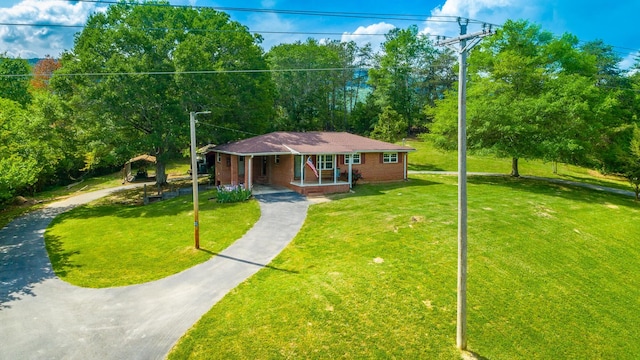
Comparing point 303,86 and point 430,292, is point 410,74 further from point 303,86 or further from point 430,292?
point 430,292

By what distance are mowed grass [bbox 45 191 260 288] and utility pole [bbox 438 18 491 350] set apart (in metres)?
9.50

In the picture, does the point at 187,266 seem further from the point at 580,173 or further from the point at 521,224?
the point at 580,173

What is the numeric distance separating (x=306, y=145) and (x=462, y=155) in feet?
60.8

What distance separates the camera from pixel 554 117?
27.9 meters

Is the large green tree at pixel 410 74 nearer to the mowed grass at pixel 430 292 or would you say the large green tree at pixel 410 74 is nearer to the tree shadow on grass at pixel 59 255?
the mowed grass at pixel 430 292

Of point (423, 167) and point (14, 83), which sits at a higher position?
point (14, 83)

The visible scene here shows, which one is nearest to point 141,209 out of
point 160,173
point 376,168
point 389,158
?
point 160,173

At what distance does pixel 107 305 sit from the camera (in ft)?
35.5

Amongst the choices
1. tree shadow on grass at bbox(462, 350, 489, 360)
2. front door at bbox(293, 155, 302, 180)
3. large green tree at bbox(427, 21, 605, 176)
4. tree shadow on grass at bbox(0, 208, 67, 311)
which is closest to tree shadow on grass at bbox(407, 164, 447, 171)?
large green tree at bbox(427, 21, 605, 176)

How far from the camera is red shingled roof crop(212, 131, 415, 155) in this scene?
24.5 metres

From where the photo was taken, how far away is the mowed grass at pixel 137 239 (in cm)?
1334

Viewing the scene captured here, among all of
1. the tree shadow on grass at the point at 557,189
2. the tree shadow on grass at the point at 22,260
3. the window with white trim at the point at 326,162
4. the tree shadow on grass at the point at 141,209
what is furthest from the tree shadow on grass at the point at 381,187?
the tree shadow on grass at the point at 22,260

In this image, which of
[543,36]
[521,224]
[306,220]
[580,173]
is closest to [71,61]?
[306,220]

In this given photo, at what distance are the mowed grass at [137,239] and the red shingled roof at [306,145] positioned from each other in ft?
13.8
